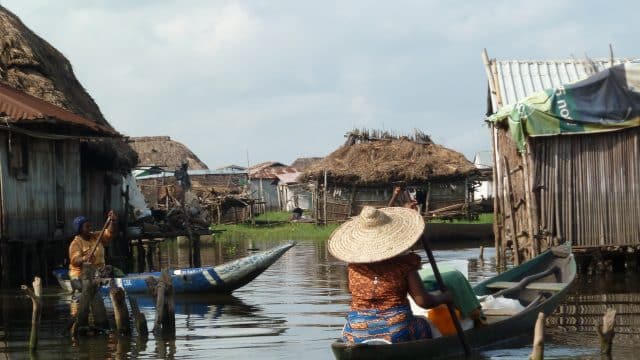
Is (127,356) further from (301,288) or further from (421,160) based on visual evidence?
(421,160)

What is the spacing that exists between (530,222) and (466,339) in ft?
25.3

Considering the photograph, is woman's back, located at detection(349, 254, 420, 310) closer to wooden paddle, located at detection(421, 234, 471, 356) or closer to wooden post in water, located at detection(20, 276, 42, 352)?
wooden paddle, located at detection(421, 234, 471, 356)

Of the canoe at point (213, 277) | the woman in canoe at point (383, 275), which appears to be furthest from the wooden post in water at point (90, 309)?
the woman in canoe at point (383, 275)

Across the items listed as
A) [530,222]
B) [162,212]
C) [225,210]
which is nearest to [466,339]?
[530,222]

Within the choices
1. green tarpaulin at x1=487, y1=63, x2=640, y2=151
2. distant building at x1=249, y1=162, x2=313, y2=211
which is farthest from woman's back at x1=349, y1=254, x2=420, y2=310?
distant building at x1=249, y1=162, x2=313, y2=211

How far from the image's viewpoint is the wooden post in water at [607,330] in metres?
9.12

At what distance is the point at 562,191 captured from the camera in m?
17.3

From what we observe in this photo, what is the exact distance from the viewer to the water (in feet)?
37.0

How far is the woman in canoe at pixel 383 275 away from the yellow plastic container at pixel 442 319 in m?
0.56

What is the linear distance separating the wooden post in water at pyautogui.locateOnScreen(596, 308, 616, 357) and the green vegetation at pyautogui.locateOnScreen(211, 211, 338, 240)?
24908 mm

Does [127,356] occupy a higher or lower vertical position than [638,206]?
lower

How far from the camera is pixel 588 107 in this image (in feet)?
55.6

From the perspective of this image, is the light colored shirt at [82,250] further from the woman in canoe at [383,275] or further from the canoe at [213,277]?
the woman in canoe at [383,275]

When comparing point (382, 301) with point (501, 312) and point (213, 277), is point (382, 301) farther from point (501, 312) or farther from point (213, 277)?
point (213, 277)
